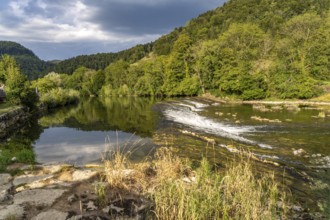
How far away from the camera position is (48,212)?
23.5 ft

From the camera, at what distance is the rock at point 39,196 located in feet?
25.7

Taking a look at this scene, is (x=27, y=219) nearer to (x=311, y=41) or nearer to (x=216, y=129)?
(x=216, y=129)

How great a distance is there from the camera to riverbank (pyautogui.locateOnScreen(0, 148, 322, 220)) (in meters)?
6.72

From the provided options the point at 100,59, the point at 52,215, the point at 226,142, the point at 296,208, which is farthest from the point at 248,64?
the point at 100,59

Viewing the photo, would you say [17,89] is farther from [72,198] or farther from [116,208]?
[116,208]

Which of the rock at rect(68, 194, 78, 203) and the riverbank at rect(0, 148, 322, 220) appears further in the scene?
the rock at rect(68, 194, 78, 203)

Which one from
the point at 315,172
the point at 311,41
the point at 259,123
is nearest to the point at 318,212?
the point at 315,172

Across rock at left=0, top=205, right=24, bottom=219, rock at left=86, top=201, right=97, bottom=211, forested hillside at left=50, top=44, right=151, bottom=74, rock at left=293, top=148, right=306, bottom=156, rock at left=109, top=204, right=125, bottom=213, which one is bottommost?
rock at left=293, top=148, right=306, bottom=156

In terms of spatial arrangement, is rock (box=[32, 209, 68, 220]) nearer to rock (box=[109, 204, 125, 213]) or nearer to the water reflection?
rock (box=[109, 204, 125, 213])

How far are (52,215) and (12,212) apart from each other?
3.41ft

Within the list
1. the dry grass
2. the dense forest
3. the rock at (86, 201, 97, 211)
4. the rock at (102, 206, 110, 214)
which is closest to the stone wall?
the rock at (86, 201, 97, 211)

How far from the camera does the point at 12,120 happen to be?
32.7m

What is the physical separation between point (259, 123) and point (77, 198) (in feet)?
72.4

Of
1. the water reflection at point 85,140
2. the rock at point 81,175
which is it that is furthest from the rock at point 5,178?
the water reflection at point 85,140
